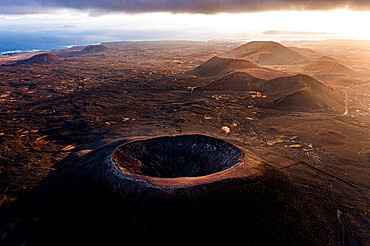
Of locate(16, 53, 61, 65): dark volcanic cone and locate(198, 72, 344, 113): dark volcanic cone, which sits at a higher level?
locate(16, 53, 61, 65): dark volcanic cone

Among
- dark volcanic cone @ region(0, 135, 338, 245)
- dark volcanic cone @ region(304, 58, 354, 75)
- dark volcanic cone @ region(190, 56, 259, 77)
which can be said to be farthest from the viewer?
dark volcanic cone @ region(190, 56, 259, 77)

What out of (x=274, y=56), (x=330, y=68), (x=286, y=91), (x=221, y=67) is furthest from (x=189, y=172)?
(x=274, y=56)

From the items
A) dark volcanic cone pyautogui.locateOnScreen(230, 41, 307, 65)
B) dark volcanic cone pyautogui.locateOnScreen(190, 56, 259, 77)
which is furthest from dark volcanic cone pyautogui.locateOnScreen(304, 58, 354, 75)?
dark volcanic cone pyautogui.locateOnScreen(230, 41, 307, 65)

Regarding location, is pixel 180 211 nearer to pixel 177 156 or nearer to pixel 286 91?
pixel 177 156

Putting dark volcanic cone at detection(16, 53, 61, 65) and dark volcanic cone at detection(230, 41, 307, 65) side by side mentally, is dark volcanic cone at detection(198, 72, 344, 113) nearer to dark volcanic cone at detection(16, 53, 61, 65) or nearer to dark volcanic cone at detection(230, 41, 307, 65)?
dark volcanic cone at detection(230, 41, 307, 65)

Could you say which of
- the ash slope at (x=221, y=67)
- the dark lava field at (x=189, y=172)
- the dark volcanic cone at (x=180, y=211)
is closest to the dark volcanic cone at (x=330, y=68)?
the ash slope at (x=221, y=67)

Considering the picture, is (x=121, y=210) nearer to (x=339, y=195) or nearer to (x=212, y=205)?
(x=212, y=205)
